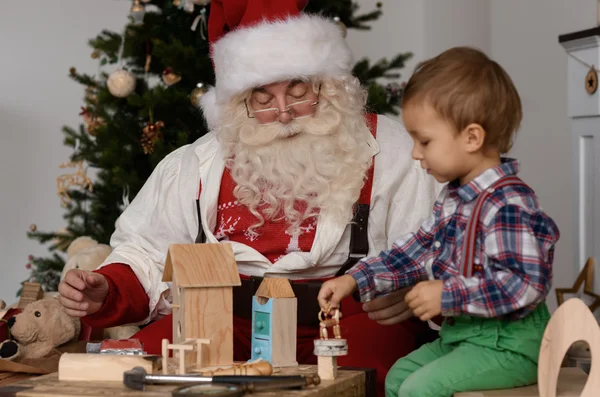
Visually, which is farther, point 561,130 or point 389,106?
point 561,130

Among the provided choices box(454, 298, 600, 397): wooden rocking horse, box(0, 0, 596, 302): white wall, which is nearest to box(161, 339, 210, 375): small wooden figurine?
box(454, 298, 600, 397): wooden rocking horse

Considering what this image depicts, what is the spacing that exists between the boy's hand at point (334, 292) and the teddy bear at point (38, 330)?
118 centimetres

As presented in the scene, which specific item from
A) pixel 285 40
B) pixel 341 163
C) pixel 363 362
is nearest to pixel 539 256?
pixel 363 362

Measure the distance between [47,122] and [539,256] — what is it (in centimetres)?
389

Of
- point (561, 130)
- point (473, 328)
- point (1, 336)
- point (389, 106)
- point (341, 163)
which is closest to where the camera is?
point (473, 328)

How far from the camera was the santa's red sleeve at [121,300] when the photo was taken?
7.85 feet

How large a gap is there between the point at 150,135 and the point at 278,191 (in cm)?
107

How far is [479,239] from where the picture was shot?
1.71 m

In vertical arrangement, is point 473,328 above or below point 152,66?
below

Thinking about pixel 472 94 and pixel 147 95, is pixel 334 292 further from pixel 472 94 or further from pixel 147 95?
pixel 147 95

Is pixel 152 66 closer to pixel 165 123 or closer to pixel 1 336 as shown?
pixel 165 123

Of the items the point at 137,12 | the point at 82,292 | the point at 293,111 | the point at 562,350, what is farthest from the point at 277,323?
the point at 137,12

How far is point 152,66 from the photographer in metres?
3.64

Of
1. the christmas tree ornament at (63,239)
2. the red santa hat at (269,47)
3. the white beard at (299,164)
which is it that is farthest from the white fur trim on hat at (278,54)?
the christmas tree ornament at (63,239)
